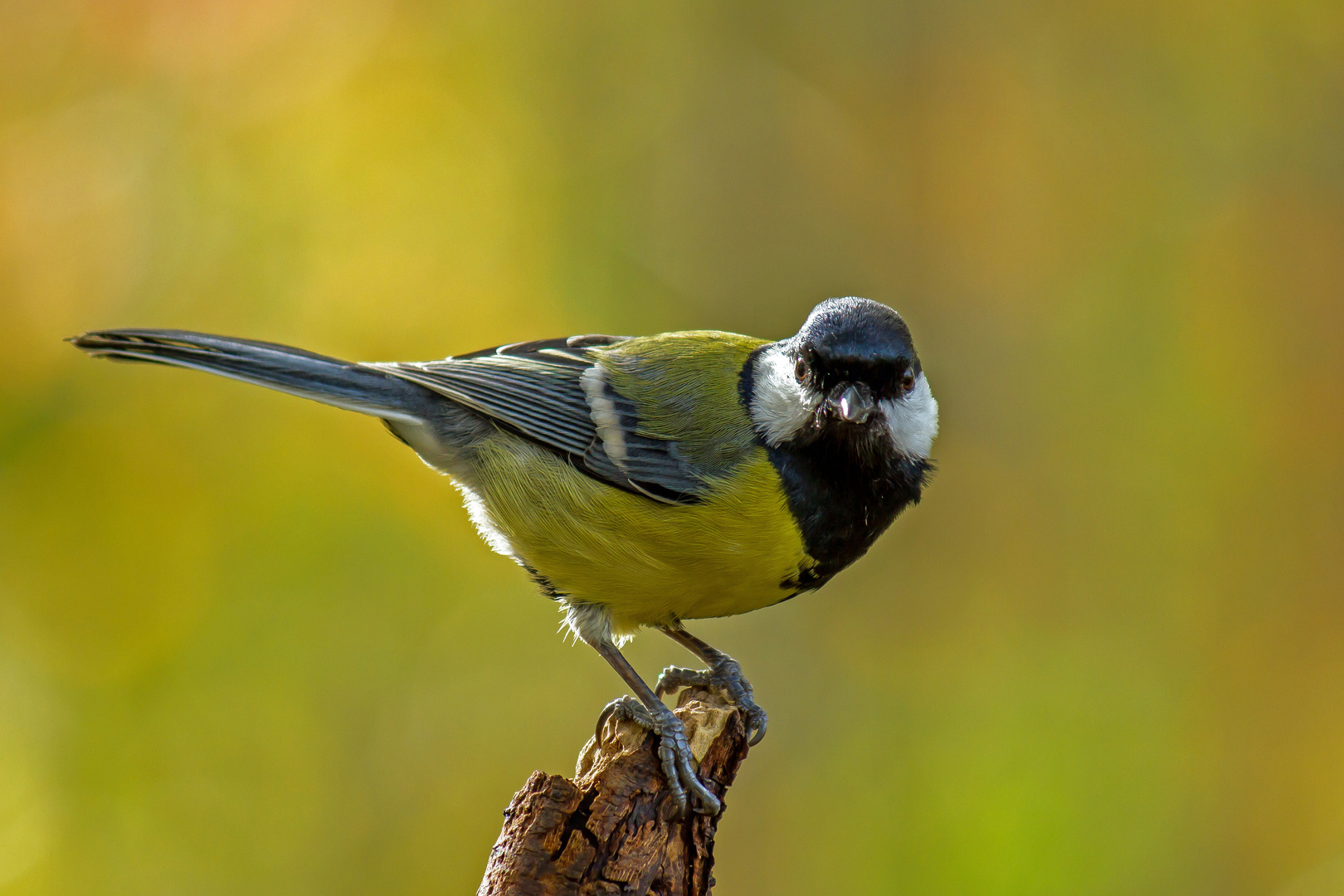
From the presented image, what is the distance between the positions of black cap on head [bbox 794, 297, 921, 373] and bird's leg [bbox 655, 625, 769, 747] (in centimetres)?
100

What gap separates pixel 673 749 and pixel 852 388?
3.40ft

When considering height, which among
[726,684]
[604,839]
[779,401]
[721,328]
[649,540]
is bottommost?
[604,839]

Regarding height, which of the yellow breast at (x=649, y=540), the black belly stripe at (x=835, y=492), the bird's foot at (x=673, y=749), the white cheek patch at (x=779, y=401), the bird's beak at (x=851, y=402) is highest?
the white cheek patch at (x=779, y=401)

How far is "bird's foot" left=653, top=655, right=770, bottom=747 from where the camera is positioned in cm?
315

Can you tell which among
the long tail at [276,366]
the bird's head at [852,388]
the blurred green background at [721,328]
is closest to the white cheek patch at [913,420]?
the bird's head at [852,388]

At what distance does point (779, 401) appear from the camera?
296 cm

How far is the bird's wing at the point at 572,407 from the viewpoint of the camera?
9.73ft

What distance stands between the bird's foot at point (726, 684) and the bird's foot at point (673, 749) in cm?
37

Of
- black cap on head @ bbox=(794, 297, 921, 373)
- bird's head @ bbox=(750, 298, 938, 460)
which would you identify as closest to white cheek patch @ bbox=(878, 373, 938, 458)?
bird's head @ bbox=(750, 298, 938, 460)

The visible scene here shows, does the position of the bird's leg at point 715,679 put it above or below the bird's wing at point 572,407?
below

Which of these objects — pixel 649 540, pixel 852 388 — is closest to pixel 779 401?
pixel 852 388

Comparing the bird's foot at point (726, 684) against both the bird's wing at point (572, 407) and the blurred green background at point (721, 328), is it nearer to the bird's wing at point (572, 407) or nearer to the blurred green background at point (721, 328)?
the bird's wing at point (572, 407)

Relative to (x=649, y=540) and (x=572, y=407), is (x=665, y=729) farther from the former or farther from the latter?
(x=572, y=407)

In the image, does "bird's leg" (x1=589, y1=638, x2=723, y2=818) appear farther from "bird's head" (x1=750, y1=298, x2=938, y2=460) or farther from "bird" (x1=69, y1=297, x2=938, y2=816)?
"bird's head" (x1=750, y1=298, x2=938, y2=460)
